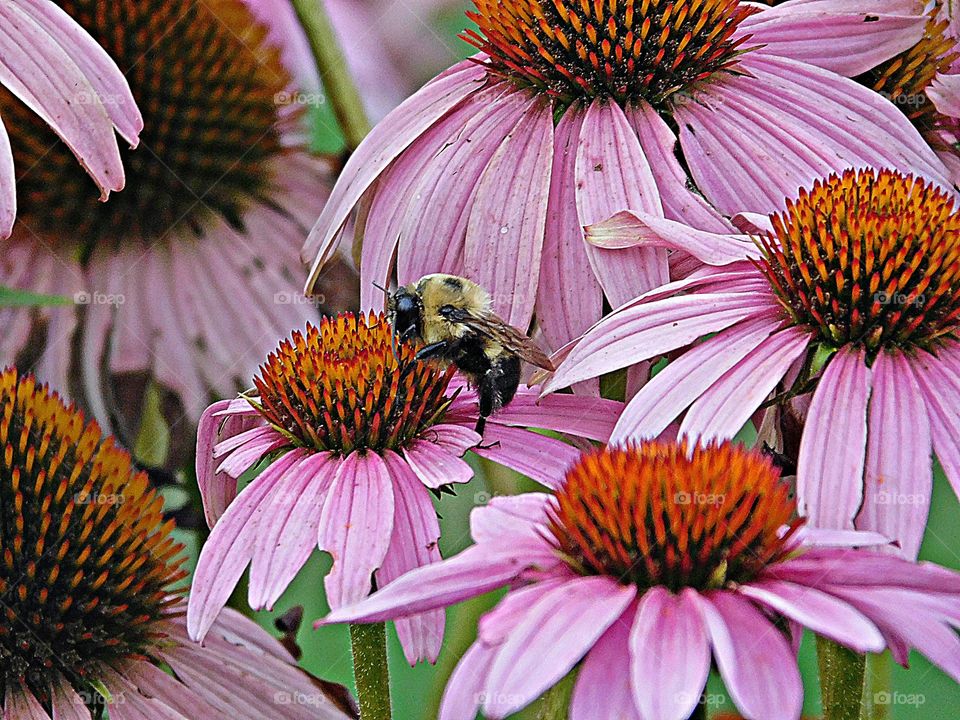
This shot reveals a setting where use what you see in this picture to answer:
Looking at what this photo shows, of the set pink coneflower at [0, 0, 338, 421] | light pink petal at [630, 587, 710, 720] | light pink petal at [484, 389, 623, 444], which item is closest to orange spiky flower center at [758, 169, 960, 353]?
light pink petal at [484, 389, 623, 444]

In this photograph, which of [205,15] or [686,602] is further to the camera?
[205,15]

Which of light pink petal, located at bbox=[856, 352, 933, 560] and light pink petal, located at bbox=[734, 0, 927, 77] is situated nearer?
light pink petal, located at bbox=[856, 352, 933, 560]

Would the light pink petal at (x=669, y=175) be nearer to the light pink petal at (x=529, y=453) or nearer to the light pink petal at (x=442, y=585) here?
the light pink petal at (x=529, y=453)

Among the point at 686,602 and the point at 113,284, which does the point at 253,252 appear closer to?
the point at 113,284

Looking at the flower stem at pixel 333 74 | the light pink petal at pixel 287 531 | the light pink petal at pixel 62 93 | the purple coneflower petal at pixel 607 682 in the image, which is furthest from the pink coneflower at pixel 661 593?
the flower stem at pixel 333 74

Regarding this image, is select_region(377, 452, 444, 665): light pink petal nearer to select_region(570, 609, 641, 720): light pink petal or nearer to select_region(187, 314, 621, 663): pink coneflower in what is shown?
select_region(187, 314, 621, 663): pink coneflower

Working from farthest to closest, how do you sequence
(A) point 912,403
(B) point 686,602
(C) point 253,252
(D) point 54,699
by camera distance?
1. (C) point 253,252
2. (D) point 54,699
3. (A) point 912,403
4. (B) point 686,602

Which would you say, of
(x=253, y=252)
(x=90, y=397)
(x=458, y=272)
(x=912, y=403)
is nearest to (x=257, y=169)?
(x=253, y=252)

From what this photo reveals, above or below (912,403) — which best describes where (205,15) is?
above
